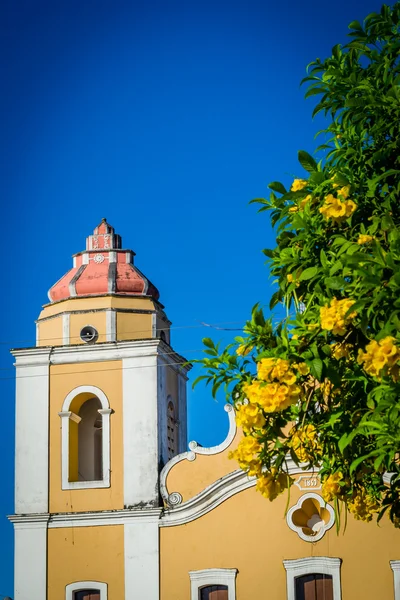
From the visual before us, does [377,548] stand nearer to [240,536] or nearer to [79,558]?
[240,536]

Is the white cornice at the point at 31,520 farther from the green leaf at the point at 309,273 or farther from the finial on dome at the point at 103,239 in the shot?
the green leaf at the point at 309,273

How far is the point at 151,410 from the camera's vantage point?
1961 cm

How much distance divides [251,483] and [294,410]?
1035cm

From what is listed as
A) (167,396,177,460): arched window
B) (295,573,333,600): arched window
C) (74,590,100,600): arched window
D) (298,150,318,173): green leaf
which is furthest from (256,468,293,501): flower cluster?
(167,396,177,460): arched window

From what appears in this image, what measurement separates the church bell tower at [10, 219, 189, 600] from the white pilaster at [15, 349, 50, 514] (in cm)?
2

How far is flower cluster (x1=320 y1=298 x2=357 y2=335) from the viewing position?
7.59 metres

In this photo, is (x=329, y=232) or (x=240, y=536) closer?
(x=329, y=232)

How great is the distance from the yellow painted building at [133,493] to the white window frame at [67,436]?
2cm

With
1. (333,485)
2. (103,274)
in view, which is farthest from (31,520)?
(333,485)

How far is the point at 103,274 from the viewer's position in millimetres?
20766

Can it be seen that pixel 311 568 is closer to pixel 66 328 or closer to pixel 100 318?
pixel 100 318

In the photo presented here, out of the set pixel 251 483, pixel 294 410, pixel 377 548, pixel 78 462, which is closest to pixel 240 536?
pixel 251 483

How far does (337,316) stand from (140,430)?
1231 centimetres

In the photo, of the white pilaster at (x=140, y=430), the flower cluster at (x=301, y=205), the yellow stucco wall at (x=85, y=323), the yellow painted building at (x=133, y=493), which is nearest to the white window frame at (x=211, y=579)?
the yellow painted building at (x=133, y=493)
